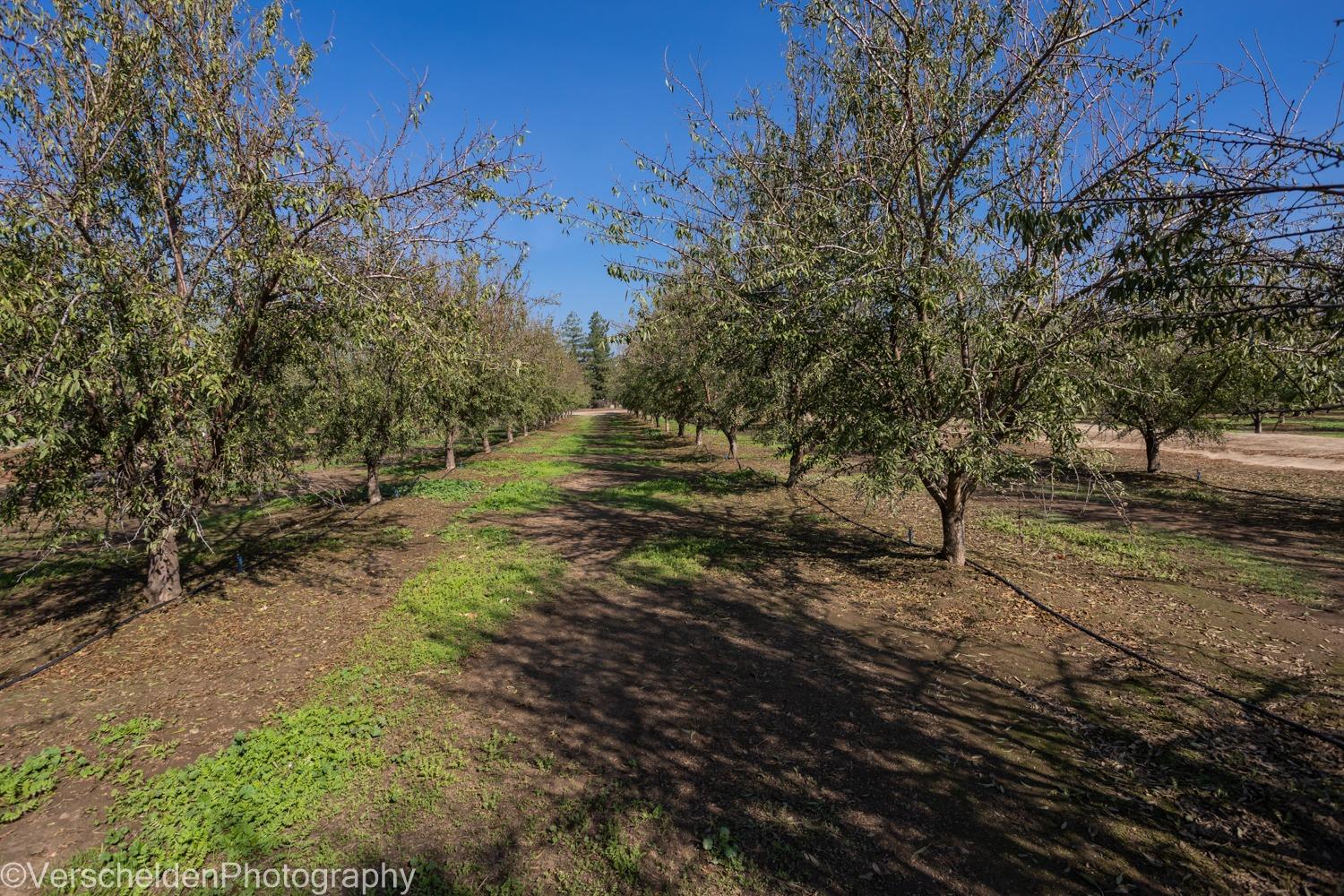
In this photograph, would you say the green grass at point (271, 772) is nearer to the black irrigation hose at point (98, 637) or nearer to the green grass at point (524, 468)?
the black irrigation hose at point (98, 637)

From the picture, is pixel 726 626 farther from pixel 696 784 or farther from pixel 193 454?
pixel 193 454

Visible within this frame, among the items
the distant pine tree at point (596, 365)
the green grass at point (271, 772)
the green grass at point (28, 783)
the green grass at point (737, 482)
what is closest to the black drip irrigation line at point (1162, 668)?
the green grass at point (271, 772)

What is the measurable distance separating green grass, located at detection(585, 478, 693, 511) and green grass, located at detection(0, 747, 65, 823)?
442 inches

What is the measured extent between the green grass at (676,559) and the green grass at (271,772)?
3.01 metres

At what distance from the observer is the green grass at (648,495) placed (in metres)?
15.5

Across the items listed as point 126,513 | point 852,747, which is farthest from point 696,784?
point 126,513

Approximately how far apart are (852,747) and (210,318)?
8812 mm

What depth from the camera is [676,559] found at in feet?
33.6

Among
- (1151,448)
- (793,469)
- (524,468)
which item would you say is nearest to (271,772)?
(793,469)

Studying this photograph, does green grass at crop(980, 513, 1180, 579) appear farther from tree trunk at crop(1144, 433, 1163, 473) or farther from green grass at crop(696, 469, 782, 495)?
tree trunk at crop(1144, 433, 1163, 473)

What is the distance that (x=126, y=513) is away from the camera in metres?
6.52

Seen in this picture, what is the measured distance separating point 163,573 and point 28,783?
13.8 feet

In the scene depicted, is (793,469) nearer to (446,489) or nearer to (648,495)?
(648,495)

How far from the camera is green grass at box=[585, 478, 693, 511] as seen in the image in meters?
15.5
